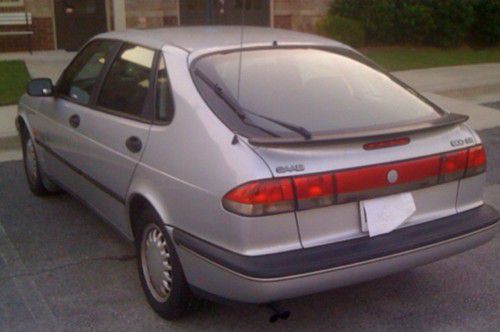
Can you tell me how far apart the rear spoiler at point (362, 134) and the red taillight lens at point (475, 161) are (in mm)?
180

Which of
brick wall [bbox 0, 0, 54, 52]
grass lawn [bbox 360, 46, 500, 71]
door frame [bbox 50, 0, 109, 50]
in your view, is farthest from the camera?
door frame [bbox 50, 0, 109, 50]

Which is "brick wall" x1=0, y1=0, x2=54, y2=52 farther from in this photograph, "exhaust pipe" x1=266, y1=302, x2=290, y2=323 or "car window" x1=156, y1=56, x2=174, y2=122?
"exhaust pipe" x1=266, y1=302, x2=290, y2=323

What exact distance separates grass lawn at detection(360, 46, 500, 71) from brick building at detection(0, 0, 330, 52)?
2054 mm

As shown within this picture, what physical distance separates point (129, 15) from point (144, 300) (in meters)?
12.5

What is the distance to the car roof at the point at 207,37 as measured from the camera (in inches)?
171

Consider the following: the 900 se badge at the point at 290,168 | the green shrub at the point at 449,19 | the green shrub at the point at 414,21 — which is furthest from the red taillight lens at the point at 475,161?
the green shrub at the point at 449,19

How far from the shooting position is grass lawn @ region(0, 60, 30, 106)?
10352 millimetres

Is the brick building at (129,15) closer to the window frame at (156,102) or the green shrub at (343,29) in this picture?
the green shrub at (343,29)

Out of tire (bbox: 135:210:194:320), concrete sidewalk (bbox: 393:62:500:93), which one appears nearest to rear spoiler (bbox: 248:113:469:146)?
tire (bbox: 135:210:194:320)

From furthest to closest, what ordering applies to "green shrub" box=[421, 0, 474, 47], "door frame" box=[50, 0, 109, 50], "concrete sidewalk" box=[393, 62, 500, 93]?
"green shrub" box=[421, 0, 474, 47] < "door frame" box=[50, 0, 109, 50] < "concrete sidewalk" box=[393, 62, 500, 93]

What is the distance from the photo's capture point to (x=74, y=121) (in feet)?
16.6

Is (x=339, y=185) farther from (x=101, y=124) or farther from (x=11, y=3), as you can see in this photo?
(x=11, y=3)

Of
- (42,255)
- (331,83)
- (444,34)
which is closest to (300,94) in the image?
(331,83)

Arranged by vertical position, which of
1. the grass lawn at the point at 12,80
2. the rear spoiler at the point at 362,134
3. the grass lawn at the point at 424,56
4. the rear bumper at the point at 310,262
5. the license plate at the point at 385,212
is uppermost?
the rear spoiler at the point at 362,134
